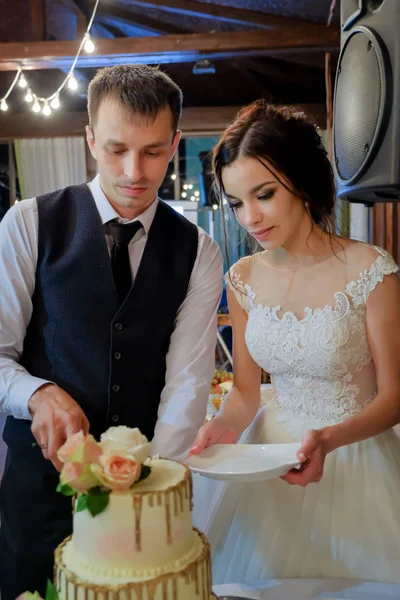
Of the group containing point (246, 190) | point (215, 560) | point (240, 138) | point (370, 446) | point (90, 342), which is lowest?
point (215, 560)

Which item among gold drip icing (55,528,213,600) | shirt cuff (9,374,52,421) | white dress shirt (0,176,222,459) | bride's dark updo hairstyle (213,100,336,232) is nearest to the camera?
gold drip icing (55,528,213,600)

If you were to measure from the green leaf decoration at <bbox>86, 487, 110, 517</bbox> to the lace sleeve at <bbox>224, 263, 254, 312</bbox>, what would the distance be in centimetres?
111

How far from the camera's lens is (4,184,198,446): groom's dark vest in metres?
1.49

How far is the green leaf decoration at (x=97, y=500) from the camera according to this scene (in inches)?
29.1

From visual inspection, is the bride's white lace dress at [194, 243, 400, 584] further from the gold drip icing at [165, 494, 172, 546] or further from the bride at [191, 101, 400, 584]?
the gold drip icing at [165, 494, 172, 546]

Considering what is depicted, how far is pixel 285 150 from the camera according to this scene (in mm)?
1629

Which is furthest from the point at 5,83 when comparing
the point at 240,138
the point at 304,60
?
the point at 240,138

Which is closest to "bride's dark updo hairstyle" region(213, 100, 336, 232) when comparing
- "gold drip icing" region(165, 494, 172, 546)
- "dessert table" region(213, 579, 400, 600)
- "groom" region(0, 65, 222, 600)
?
"groom" region(0, 65, 222, 600)

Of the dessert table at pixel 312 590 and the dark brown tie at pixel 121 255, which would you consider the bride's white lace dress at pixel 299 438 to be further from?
the dark brown tie at pixel 121 255

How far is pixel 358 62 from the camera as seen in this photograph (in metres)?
1.50

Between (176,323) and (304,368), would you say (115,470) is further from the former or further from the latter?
(304,368)

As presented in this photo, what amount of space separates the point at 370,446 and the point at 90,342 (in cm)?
73

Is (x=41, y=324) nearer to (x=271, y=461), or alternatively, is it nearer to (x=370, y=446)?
(x=271, y=461)

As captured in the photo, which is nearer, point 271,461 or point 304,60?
point 271,461
